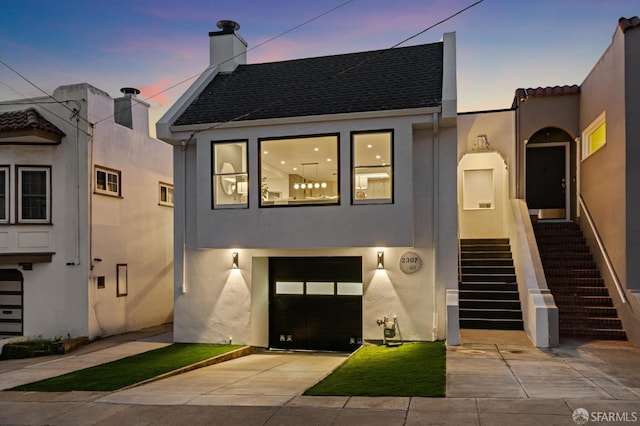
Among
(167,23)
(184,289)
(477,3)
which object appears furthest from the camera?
(167,23)

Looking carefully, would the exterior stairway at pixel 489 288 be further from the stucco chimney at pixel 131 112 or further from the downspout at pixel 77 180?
the stucco chimney at pixel 131 112

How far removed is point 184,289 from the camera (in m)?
13.4

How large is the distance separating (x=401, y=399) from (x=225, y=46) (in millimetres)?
12575

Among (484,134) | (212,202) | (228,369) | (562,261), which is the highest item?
(484,134)

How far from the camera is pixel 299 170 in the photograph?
500 inches

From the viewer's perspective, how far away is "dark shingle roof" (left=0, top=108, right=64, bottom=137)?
1340 cm

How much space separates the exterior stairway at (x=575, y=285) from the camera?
37.7 ft

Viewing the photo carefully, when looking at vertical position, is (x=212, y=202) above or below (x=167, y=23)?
below

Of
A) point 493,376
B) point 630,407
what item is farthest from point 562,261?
point 630,407

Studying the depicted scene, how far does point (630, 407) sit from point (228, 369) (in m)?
7.30

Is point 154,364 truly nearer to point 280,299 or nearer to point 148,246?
point 280,299

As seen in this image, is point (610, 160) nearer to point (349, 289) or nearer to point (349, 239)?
point (349, 239)

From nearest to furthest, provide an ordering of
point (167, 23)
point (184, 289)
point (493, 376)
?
point (493, 376) → point (184, 289) → point (167, 23)

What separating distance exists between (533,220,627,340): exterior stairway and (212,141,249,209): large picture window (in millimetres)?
8277
